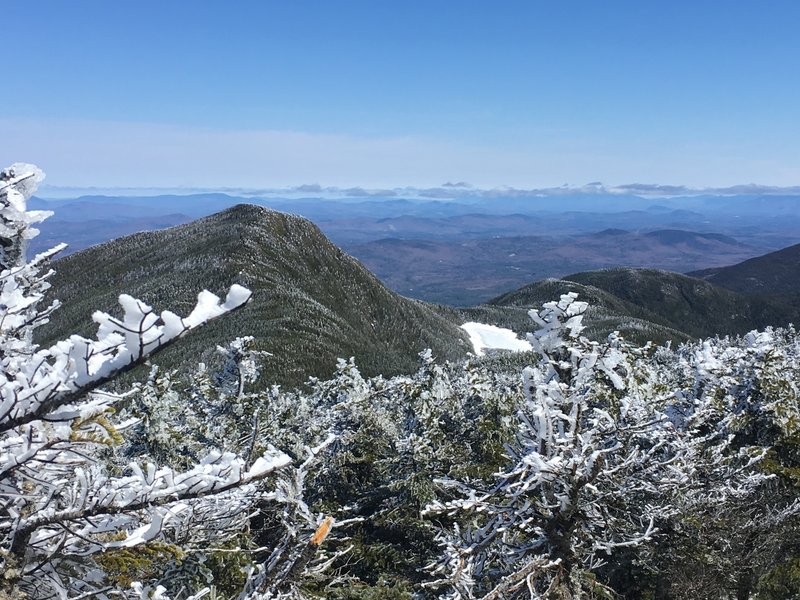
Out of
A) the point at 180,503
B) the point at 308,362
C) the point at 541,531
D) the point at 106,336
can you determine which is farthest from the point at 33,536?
the point at 308,362

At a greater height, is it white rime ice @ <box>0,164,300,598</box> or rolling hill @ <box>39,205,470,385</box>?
white rime ice @ <box>0,164,300,598</box>

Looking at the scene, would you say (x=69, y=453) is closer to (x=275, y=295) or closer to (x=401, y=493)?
(x=401, y=493)

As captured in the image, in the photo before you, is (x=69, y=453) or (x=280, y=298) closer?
(x=69, y=453)

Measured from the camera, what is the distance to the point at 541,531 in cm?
739

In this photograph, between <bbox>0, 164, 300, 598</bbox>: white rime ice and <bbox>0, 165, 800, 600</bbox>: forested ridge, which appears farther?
<bbox>0, 165, 800, 600</bbox>: forested ridge

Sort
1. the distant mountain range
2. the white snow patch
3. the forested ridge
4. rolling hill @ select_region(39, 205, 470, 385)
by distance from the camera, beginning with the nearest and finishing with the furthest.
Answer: the forested ridge → rolling hill @ select_region(39, 205, 470, 385) → the distant mountain range → the white snow patch

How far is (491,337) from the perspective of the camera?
188 m

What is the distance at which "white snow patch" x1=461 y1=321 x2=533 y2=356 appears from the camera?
179750mm

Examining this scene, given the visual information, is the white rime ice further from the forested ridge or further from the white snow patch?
the white snow patch

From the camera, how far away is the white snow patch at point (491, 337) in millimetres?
179750

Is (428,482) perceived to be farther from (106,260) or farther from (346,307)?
(106,260)

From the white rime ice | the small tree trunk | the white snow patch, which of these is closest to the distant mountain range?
the white snow patch

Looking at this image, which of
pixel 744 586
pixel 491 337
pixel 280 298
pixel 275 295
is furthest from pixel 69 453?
pixel 491 337

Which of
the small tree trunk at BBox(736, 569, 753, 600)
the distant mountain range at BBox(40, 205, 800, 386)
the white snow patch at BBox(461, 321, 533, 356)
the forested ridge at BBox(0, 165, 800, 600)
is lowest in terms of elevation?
the white snow patch at BBox(461, 321, 533, 356)
